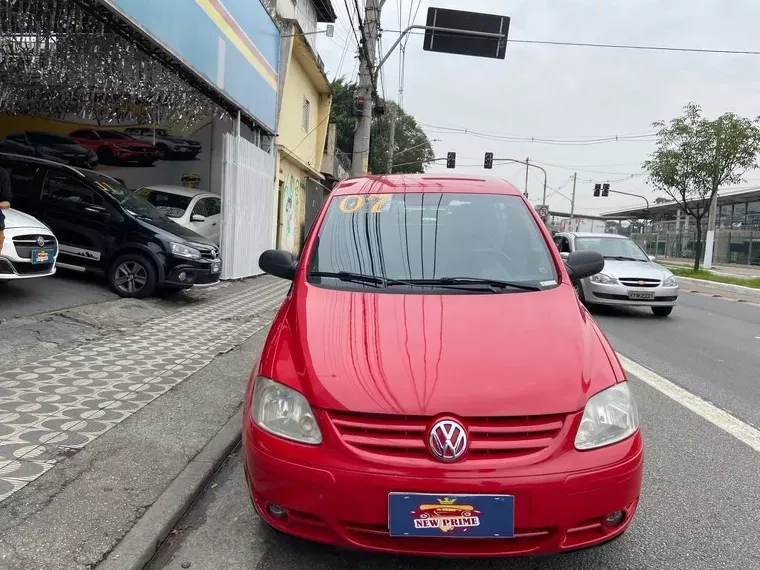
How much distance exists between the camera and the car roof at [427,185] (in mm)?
3875

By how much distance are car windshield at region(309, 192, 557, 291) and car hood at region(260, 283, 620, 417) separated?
278 mm

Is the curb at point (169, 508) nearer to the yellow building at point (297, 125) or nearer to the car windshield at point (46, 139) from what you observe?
the yellow building at point (297, 125)

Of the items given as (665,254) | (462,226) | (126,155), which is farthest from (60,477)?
(665,254)

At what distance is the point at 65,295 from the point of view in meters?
7.52

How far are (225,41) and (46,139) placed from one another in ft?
22.3

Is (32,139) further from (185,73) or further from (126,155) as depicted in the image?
(185,73)

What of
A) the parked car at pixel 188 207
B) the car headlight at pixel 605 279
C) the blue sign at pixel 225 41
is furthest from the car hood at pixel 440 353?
the parked car at pixel 188 207

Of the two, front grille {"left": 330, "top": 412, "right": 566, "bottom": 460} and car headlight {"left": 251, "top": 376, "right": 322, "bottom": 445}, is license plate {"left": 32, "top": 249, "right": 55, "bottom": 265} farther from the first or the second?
front grille {"left": 330, "top": 412, "right": 566, "bottom": 460}

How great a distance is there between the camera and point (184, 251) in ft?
27.4

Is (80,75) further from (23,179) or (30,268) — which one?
(30,268)

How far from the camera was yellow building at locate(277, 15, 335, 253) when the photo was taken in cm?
1506

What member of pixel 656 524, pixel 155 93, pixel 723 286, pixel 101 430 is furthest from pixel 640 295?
pixel 723 286

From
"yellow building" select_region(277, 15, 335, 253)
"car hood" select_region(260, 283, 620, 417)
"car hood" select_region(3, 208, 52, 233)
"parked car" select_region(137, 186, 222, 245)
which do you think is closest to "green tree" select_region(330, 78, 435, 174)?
"yellow building" select_region(277, 15, 335, 253)

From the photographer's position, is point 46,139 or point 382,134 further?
point 382,134
